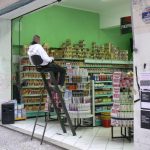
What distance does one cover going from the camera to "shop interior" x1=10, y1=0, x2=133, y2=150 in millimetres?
5957

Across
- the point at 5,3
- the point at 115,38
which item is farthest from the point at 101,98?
the point at 115,38

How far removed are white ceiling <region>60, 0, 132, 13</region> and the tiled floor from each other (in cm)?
508

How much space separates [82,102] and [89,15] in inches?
229

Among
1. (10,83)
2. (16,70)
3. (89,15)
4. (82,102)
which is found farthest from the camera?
(89,15)

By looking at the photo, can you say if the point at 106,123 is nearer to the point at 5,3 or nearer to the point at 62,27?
the point at 5,3

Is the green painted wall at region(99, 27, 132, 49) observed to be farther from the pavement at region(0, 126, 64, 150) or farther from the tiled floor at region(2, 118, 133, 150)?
the pavement at region(0, 126, 64, 150)

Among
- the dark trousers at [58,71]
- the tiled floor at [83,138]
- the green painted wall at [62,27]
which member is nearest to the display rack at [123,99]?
the tiled floor at [83,138]

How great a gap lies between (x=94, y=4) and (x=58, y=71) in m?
5.66

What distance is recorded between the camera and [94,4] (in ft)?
37.0

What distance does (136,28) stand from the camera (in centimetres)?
436

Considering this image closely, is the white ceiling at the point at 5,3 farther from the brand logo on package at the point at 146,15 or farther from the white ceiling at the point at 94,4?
the brand logo on package at the point at 146,15

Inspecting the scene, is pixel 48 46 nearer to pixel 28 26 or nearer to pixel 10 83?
pixel 28 26

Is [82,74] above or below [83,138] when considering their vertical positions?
above

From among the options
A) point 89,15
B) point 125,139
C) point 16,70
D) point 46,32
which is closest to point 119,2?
point 89,15
